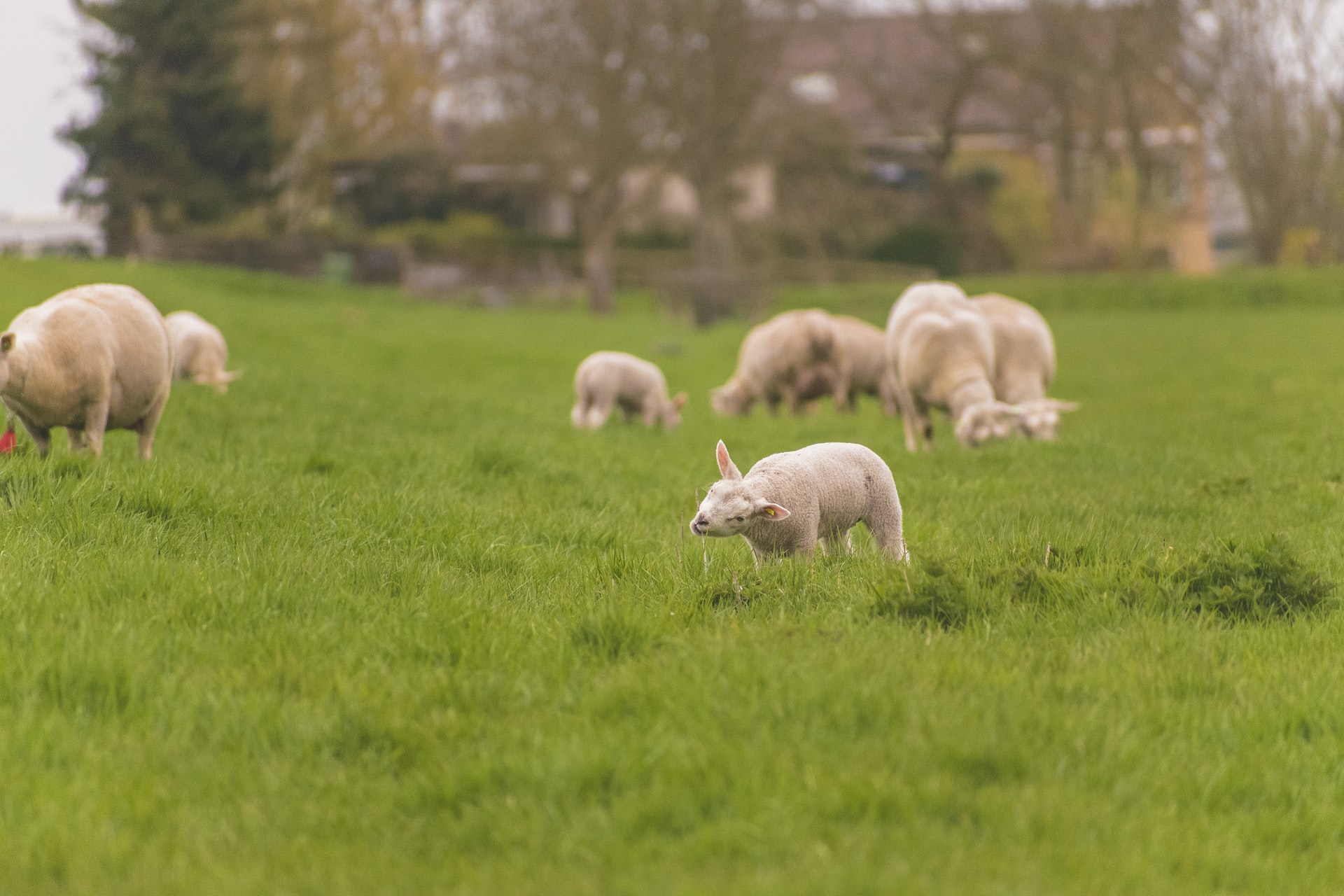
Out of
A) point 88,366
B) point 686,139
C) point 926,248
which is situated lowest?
point 88,366

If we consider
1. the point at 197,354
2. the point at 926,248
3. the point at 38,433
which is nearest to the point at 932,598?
the point at 38,433

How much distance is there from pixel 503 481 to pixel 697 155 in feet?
99.5

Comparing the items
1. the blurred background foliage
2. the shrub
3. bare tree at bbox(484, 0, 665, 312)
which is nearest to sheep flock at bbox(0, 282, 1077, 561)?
the blurred background foliage

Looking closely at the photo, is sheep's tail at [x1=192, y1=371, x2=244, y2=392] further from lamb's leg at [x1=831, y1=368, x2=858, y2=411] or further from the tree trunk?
the tree trunk

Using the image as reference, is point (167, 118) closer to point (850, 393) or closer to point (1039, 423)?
point (850, 393)

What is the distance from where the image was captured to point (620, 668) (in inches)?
151

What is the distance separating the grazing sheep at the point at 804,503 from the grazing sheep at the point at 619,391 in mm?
6036

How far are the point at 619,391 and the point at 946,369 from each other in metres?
3.09

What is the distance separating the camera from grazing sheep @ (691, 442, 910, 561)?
4805 millimetres

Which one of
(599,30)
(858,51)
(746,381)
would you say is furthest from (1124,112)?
(746,381)

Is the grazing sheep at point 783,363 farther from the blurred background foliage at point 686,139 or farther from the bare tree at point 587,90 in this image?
the bare tree at point 587,90

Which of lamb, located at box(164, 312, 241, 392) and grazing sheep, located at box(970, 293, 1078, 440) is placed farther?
lamb, located at box(164, 312, 241, 392)

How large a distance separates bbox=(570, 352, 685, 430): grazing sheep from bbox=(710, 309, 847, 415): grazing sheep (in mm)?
2417

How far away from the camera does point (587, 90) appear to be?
1511 inches
